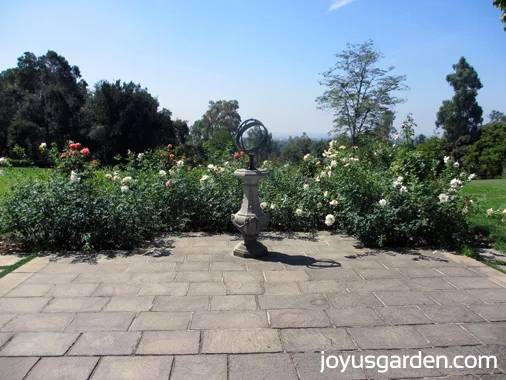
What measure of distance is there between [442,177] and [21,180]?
620 centimetres

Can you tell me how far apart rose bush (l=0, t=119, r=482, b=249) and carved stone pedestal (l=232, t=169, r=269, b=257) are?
3.70 feet

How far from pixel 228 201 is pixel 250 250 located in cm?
164

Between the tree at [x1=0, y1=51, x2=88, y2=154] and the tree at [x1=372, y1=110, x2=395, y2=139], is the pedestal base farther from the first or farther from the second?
the tree at [x1=0, y1=51, x2=88, y2=154]

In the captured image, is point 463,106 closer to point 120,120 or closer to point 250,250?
point 120,120

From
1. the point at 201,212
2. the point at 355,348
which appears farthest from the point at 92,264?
the point at 355,348

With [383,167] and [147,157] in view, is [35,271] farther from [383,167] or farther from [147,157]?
[383,167]

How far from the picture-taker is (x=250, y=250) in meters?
4.30

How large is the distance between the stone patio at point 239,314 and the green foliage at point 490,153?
27525 millimetres

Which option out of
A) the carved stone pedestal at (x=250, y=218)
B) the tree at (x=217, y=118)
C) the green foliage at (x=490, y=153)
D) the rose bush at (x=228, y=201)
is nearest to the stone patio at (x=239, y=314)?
the carved stone pedestal at (x=250, y=218)

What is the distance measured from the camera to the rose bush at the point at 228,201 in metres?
4.66

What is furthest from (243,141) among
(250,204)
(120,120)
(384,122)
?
(120,120)

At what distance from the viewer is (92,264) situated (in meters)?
4.03

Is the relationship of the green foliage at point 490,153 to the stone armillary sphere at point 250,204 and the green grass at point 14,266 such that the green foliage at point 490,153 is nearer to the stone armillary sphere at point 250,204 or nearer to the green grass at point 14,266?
the stone armillary sphere at point 250,204

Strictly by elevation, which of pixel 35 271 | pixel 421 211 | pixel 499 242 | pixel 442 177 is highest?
pixel 442 177
